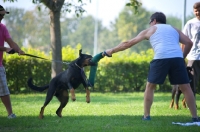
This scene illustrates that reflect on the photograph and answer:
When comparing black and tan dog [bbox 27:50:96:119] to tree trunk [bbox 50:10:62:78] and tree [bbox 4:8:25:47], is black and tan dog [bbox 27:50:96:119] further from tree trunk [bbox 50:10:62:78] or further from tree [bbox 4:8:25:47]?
tree [bbox 4:8:25:47]

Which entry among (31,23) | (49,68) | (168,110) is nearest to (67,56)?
(49,68)

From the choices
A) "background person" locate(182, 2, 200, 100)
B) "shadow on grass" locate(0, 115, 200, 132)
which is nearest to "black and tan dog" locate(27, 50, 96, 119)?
"shadow on grass" locate(0, 115, 200, 132)

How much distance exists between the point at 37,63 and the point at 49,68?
0.56 m

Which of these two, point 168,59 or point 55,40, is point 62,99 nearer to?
point 168,59

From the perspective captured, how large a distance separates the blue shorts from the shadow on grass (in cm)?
83

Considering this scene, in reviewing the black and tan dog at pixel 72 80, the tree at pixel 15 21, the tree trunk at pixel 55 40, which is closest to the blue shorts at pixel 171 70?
the black and tan dog at pixel 72 80

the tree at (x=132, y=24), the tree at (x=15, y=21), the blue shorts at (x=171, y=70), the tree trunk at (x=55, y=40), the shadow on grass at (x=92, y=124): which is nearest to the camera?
the shadow on grass at (x=92, y=124)

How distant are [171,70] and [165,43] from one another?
528 millimetres

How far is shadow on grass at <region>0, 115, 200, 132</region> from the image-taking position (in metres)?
7.30

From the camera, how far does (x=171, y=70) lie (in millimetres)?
8047

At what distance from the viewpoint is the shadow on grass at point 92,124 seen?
7.30m

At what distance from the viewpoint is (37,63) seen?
58.3ft

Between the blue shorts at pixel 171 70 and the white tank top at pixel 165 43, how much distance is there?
9 cm

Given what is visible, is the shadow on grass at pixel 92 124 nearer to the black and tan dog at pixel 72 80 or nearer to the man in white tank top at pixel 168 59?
the black and tan dog at pixel 72 80
